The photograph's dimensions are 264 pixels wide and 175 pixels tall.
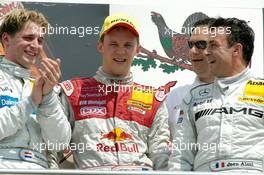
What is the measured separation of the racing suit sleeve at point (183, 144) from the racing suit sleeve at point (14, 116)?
0.49m

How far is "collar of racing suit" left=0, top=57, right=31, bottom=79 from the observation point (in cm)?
260

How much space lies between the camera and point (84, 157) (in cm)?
253

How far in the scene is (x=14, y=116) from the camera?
8.00 feet

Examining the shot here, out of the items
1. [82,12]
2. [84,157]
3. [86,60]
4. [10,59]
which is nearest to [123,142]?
[84,157]

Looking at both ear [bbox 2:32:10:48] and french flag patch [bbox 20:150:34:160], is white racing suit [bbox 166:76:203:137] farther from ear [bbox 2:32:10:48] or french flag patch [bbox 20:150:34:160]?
ear [bbox 2:32:10:48]

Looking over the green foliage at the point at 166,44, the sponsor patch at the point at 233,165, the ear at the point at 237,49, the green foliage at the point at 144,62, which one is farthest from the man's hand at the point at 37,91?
the green foliage at the point at 166,44

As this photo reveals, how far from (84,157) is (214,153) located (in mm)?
443

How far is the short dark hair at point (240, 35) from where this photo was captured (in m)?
2.70

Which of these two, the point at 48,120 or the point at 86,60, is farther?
the point at 86,60

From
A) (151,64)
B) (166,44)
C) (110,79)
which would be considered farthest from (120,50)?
(166,44)

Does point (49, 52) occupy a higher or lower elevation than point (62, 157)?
higher

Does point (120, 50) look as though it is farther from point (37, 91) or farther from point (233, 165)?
point (233, 165)

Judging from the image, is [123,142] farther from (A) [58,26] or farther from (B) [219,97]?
(A) [58,26]

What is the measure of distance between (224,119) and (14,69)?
0.75 m
